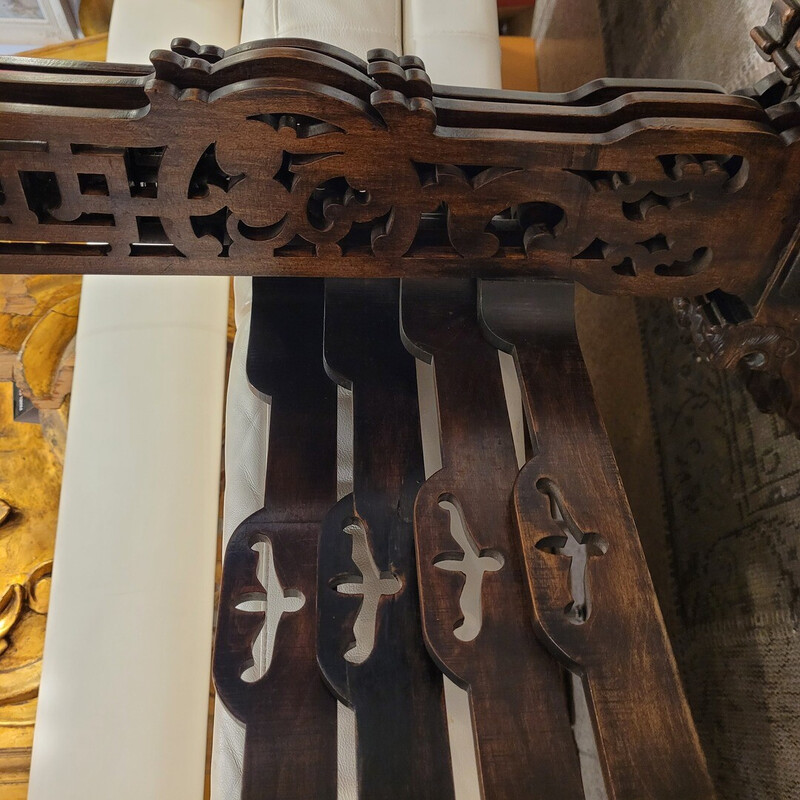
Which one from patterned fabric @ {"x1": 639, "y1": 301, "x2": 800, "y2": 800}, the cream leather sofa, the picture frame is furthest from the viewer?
the picture frame

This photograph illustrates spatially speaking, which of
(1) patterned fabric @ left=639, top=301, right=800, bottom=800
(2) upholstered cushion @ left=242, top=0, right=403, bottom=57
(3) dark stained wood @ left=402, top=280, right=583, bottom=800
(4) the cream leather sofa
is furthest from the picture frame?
(1) patterned fabric @ left=639, top=301, right=800, bottom=800

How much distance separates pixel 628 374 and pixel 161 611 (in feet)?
3.34

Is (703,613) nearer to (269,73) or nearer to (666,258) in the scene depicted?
(666,258)

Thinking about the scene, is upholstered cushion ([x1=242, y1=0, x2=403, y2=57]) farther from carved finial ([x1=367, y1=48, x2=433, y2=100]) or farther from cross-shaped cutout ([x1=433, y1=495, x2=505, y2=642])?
cross-shaped cutout ([x1=433, y1=495, x2=505, y2=642])

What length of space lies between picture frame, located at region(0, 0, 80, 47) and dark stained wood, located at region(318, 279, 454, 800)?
1.75 metres

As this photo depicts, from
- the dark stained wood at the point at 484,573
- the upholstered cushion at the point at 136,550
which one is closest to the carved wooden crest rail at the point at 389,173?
the dark stained wood at the point at 484,573

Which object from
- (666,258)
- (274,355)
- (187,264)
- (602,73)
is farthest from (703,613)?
(602,73)

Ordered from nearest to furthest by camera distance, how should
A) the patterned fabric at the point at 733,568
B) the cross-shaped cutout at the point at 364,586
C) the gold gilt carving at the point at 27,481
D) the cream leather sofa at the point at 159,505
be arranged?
the cross-shaped cutout at the point at 364,586 < the patterned fabric at the point at 733,568 < the cream leather sofa at the point at 159,505 < the gold gilt carving at the point at 27,481

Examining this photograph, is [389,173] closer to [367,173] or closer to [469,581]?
[367,173]

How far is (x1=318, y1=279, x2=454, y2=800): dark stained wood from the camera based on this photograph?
678 mm

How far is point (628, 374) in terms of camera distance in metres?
1.48

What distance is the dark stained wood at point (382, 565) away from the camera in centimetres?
68

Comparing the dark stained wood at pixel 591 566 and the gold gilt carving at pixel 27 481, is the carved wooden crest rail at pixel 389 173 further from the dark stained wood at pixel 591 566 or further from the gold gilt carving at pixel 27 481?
the gold gilt carving at pixel 27 481

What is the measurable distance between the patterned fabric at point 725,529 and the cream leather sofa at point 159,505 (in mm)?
391
